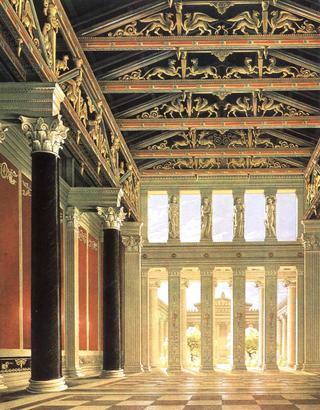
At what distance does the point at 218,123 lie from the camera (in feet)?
88.0

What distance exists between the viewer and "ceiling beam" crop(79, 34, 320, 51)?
18953 millimetres

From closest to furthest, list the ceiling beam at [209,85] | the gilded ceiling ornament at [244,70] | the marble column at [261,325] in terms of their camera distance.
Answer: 1. the gilded ceiling ornament at [244,70]
2. the ceiling beam at [209,85]
3. the marble column at [261,325]

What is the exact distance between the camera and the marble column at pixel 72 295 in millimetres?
24547

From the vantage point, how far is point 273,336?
118 ft

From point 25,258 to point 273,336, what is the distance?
1888 cm

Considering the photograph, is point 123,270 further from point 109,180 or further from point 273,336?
point 109,180

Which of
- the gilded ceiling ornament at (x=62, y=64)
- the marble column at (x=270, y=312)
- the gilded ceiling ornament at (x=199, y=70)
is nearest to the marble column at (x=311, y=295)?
the marble column at (x=270, y=312)

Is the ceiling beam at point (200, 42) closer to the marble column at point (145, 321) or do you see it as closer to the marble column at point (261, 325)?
the marble column at point (145, 321)

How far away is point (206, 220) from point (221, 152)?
6.15 m

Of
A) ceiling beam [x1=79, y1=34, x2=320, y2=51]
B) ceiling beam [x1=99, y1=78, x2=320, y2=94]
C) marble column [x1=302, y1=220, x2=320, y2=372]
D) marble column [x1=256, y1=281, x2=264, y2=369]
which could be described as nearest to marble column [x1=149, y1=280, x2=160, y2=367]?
marble column [x1=256, y1=281, x2=264, y2=369]

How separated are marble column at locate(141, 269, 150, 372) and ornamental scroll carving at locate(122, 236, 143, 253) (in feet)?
7.97

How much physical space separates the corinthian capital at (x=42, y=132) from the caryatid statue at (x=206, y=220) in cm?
2155

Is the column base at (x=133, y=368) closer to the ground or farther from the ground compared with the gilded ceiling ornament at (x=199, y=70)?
closer to the ground

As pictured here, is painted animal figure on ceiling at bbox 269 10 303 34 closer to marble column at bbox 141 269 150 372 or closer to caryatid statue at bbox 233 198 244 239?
caryatid statue at bbox 233 198 244 239
